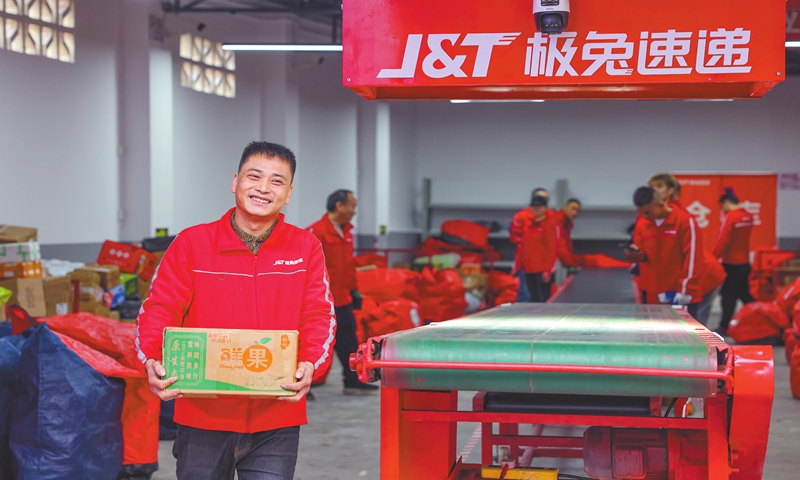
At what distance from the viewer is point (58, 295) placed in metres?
6.12

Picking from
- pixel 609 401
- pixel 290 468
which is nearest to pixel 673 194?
pixel 609 401

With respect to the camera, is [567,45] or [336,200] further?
[336,200]

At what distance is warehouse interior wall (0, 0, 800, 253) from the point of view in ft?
27.5

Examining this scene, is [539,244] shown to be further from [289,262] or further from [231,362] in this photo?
[231,362]

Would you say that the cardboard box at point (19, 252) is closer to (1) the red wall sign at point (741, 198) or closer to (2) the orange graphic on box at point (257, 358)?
(2) the orange graphic on box at point (257, 358)

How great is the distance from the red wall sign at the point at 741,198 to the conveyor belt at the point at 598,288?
2.41 meters

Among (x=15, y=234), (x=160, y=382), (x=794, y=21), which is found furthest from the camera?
(x=794, y=21)

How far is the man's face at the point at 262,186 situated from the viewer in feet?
7.98

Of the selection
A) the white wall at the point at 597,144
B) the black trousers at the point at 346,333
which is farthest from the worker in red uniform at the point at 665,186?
the white wall at the point at 597,144

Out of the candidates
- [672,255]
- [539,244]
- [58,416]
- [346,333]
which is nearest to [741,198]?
[539,244]

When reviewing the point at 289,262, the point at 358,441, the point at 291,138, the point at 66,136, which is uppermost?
the point at 291,138

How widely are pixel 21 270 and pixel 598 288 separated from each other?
4.98 metres

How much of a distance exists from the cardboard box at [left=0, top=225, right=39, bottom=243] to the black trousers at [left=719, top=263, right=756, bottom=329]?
681 cm

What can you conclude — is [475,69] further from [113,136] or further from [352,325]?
[113,136]
